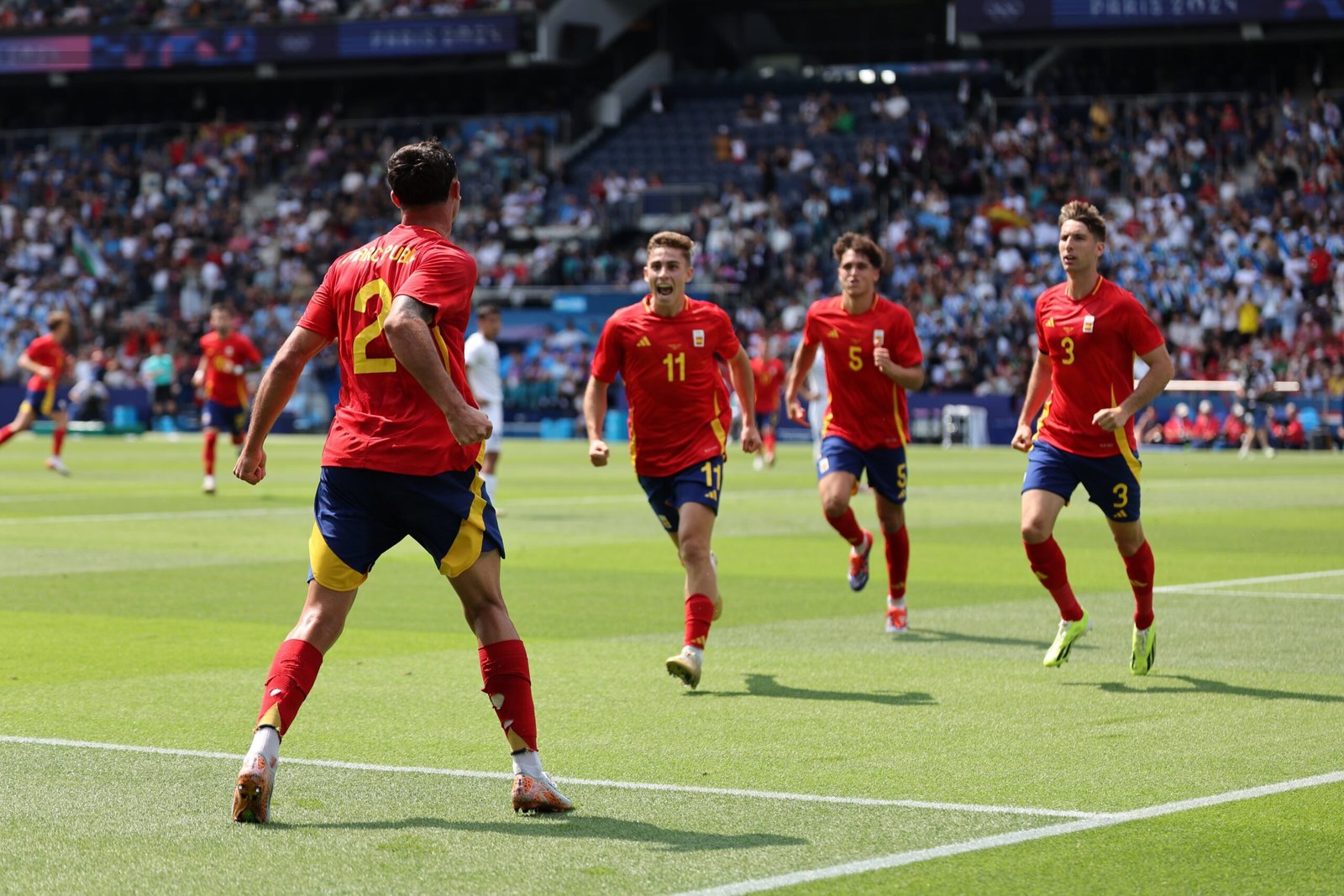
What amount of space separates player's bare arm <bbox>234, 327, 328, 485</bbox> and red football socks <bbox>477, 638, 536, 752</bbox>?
1012 millimetres

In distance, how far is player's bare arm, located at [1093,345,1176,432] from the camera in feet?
33.2

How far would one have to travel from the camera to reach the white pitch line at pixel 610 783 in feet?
21.6

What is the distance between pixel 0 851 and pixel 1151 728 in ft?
15.8

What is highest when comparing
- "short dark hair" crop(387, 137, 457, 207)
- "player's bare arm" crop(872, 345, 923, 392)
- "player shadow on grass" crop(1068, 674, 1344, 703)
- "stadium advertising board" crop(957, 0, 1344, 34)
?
"stadium advertising board" crop(957, 0, 1344, 34)

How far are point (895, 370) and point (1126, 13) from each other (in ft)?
133

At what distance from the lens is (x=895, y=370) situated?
12.6 metres

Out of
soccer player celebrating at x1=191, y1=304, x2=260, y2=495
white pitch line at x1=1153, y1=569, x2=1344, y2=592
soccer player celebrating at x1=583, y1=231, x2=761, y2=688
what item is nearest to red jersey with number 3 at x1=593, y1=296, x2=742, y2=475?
A: soccer player celebrating at x1=583, y1=231, x2=761, y2=688

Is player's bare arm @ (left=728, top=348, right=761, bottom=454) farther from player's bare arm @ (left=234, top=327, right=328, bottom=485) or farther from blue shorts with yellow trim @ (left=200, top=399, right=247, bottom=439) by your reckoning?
blue shorts with yellow trim @ (left=200, top=399, right=247, bottom=439)

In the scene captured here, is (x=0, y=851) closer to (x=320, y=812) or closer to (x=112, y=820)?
(x=112, y=820)

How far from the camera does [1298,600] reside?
13.8 metres

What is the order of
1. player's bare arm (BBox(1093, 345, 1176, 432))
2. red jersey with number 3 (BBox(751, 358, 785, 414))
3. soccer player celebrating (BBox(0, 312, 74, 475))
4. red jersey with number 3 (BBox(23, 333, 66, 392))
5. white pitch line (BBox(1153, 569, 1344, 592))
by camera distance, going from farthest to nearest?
red jersey with number 3 (BBox(751, 358, 785, 414))
red jersey with number 3 (BBox(23, 333, 66, 392))
soccer player celebrating (BBox(0, 312, 74, 475))
white pitch line (BBox(1153, 569, 1344, 592))
player's bare arm (BBox(1093, 345, 1176, 432))

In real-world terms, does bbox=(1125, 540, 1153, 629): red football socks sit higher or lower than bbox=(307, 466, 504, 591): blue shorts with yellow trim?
lower

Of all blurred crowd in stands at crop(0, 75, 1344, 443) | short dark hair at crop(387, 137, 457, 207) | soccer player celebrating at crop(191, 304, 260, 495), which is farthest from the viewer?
blurred crowd in stands at crop(0, 75, 1344, 443)

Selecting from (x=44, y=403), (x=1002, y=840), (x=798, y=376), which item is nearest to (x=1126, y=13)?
(x=44, y=403)
